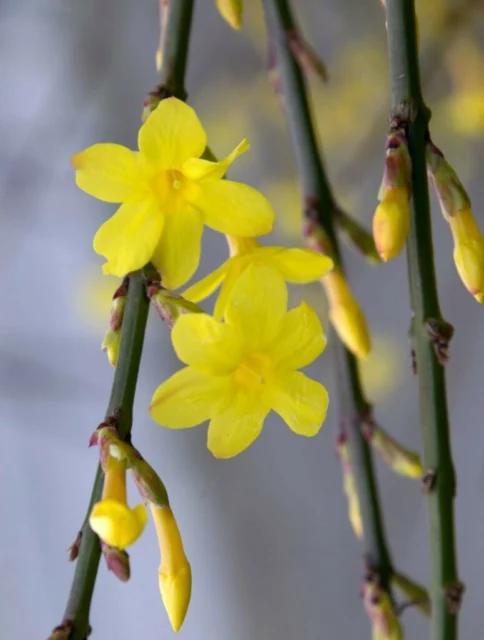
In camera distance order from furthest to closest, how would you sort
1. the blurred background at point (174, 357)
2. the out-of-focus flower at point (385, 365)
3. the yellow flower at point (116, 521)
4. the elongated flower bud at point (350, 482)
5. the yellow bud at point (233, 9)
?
the out-of-focus flower at point (385, 365) → the blurred background at point (174, 357) → the elongated flower bud at point (350, 482) → the yellow bud at point (233, 9) → the yellow flower at point (116, 521)

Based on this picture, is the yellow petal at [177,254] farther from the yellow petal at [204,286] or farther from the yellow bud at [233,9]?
the yellow bud at [233,9]

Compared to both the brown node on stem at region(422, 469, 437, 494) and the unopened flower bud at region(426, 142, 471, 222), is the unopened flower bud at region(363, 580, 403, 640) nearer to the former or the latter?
the brown node on stem at region(422, 469, 437, 494)

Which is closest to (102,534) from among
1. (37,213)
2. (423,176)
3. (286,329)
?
(286,329)

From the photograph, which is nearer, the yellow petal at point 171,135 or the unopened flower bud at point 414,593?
the yellow petal at point 171,135

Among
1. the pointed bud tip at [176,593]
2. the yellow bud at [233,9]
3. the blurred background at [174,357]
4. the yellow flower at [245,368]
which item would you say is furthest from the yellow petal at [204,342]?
the blurred background at [174,357]

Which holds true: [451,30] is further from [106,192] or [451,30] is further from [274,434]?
[106,192]

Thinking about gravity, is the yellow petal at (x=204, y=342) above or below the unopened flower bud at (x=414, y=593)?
above
